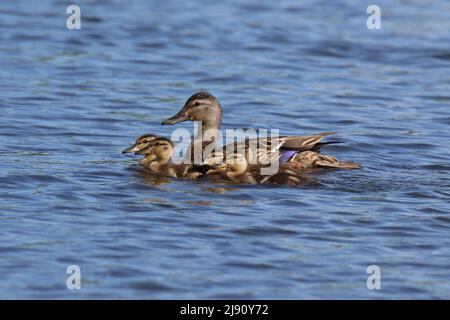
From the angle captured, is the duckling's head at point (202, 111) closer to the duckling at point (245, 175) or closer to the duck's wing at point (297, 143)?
the duck's wing at point (297, 143)

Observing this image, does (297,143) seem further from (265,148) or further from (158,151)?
(158,151)

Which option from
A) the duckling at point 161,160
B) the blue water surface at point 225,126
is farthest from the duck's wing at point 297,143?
the duckling at point 161,160

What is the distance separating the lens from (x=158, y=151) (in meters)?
11.1

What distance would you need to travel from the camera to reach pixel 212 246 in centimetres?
856

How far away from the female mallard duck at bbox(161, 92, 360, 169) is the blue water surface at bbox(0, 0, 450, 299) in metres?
0.43

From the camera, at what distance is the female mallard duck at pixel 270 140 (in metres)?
11.0

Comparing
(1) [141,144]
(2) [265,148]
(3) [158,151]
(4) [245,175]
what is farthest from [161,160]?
(2) [265,148]

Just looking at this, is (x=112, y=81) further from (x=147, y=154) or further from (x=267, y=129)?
(x=147, y=154)

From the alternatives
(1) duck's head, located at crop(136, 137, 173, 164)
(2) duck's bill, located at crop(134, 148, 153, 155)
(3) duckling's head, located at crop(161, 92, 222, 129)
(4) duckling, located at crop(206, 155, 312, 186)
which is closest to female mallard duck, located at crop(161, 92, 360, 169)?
(3) duckling's head, located at crop(161, 92, 222, 129)

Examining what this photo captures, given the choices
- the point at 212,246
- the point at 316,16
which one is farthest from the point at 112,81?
the point at 212,246

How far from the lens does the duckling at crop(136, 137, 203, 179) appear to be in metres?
10.9

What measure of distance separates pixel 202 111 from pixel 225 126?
1.74 meters

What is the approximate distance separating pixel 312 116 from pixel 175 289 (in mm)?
6935
